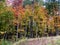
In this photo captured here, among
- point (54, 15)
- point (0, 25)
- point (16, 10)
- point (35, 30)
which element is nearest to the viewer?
point (0, 25)

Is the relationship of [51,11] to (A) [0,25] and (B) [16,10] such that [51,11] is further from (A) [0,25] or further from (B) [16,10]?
(A) [0,25]

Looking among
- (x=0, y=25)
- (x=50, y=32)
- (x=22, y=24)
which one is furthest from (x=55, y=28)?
(x=0, y=25)

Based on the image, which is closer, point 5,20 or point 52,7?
point 5,20

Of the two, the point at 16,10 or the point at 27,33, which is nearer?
the point at 16,10

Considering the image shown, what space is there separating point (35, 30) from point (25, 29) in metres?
0.72

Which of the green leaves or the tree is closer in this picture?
the green leaves

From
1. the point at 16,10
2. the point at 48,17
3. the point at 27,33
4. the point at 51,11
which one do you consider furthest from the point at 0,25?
the point at 51,11

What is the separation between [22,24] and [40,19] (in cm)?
133

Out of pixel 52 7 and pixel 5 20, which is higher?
pixel 52 7

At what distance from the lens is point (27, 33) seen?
51.9 ft

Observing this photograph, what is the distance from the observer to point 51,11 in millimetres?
17281

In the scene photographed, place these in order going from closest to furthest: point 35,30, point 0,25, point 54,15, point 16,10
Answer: point 0,25, point 16,10, point 35,30, point 54,15

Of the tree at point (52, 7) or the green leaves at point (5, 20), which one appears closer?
the green leaves at point (5, 20)

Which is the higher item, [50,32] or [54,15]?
[54,15]
